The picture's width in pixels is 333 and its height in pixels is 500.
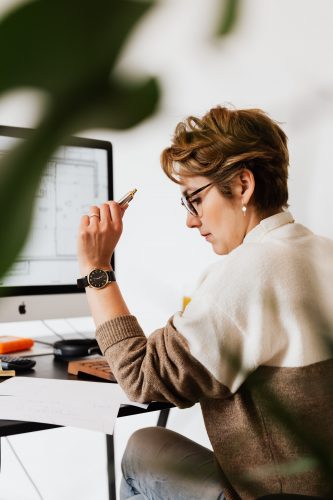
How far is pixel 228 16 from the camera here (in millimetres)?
128

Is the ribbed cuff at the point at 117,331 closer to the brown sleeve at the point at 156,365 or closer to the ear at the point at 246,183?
the brown sleeve at the point at 156,365

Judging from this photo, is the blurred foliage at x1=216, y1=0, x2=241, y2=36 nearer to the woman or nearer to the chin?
the woman

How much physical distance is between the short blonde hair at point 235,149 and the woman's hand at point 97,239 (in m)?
0.15

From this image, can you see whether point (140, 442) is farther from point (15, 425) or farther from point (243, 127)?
point (243, 127)

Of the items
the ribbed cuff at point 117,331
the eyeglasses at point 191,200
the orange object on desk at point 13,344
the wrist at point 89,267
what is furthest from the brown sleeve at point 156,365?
the orange object on desk at point 13,344

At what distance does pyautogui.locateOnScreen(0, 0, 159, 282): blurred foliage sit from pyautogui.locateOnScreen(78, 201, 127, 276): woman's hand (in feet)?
2.85

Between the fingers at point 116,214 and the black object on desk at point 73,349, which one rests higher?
the fingers at point 116,214

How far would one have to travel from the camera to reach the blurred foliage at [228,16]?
127 millimetres

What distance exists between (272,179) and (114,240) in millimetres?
306

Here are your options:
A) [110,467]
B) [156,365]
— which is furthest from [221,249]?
[110,467]

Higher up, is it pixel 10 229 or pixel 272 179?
pixel 272 179

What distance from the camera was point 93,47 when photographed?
4.9 inches

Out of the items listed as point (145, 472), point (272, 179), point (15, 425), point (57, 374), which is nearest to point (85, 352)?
point (57, 374)

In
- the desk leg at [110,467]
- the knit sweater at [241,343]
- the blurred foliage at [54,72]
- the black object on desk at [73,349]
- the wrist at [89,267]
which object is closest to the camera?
the blurred foliage at [54,72]
